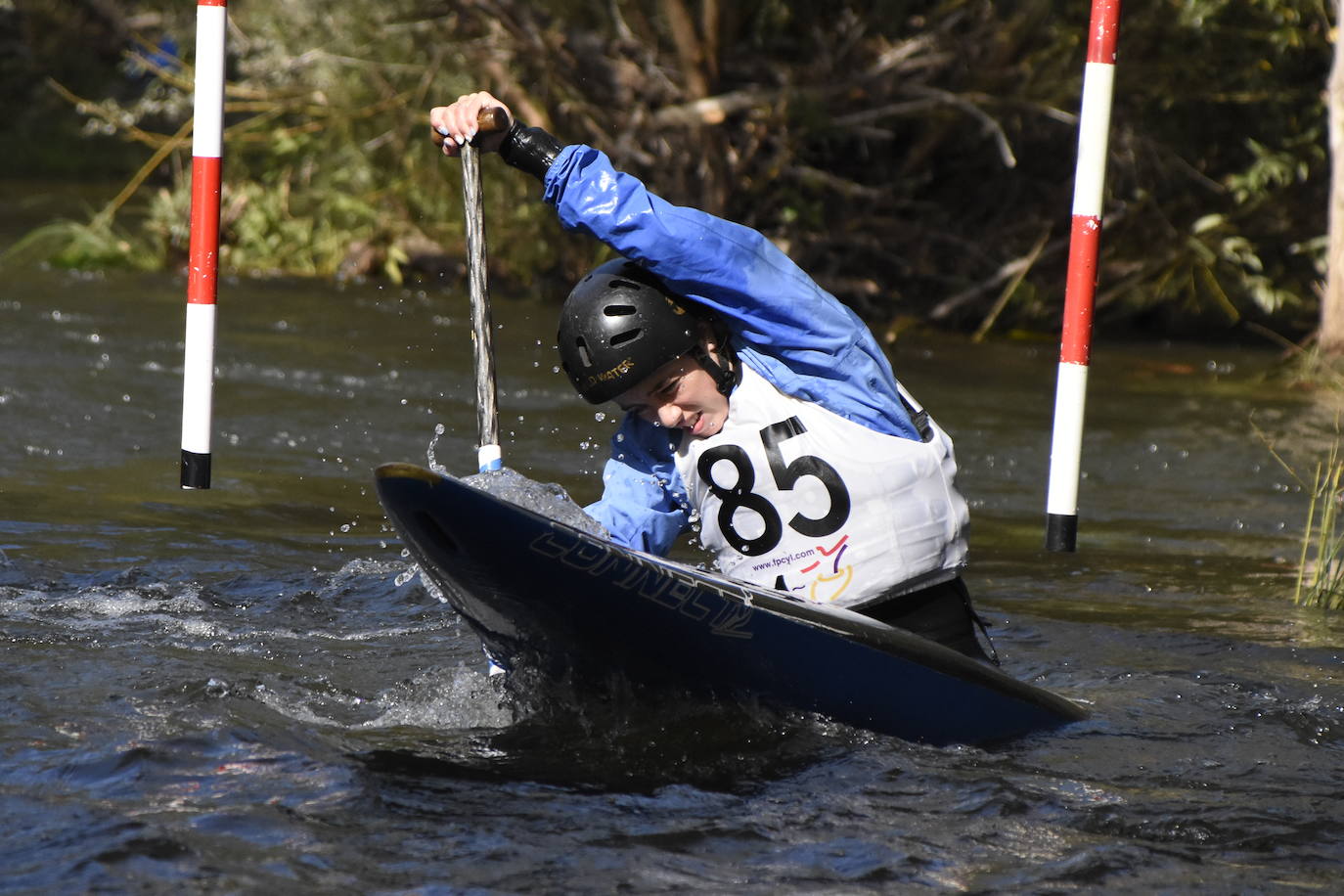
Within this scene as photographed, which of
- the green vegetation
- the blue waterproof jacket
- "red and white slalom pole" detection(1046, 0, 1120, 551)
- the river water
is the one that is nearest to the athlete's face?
the blue waterproof jacket

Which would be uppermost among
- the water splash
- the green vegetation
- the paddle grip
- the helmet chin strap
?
the green vegetation

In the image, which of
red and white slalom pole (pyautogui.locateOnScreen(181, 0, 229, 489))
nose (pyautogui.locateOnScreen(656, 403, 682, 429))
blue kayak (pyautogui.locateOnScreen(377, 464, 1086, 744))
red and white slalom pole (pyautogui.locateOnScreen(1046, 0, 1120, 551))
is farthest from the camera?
red and white slalom pole (pyautogui.locateOnScreen(1046, 0, 1120, 551))

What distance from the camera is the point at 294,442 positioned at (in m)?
6.98

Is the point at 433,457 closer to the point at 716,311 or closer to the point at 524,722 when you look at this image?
the point at 524,722

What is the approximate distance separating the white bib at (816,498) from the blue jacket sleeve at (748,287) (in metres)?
0.05

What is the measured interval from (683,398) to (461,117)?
779 mm

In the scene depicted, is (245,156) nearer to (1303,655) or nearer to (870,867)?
(1303,655)

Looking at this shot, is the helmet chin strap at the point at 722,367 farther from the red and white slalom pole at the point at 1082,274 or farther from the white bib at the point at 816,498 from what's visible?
the red and white slalom pole at the point at 1082,274

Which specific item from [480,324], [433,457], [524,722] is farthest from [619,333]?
[433,457]

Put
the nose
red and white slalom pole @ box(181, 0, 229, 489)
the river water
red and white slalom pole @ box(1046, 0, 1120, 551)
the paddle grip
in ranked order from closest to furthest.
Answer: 1. the river water
2. the nose
3. the paddle grip
4. red and white slalom pole @ box(181, 0, 229, 489)
5. red and white slalom pole @ box(1046, 0, 1120, 551)

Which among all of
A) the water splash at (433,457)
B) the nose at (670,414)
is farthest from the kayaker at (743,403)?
the water splash at (433,457)

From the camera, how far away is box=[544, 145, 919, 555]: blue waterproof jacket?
3.25 metres

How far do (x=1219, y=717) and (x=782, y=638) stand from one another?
3.79ft

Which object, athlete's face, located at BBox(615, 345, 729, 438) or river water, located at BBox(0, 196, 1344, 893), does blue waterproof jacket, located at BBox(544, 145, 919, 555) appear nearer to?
athlete's face, located at BBox(615, 345, 729, 438)
